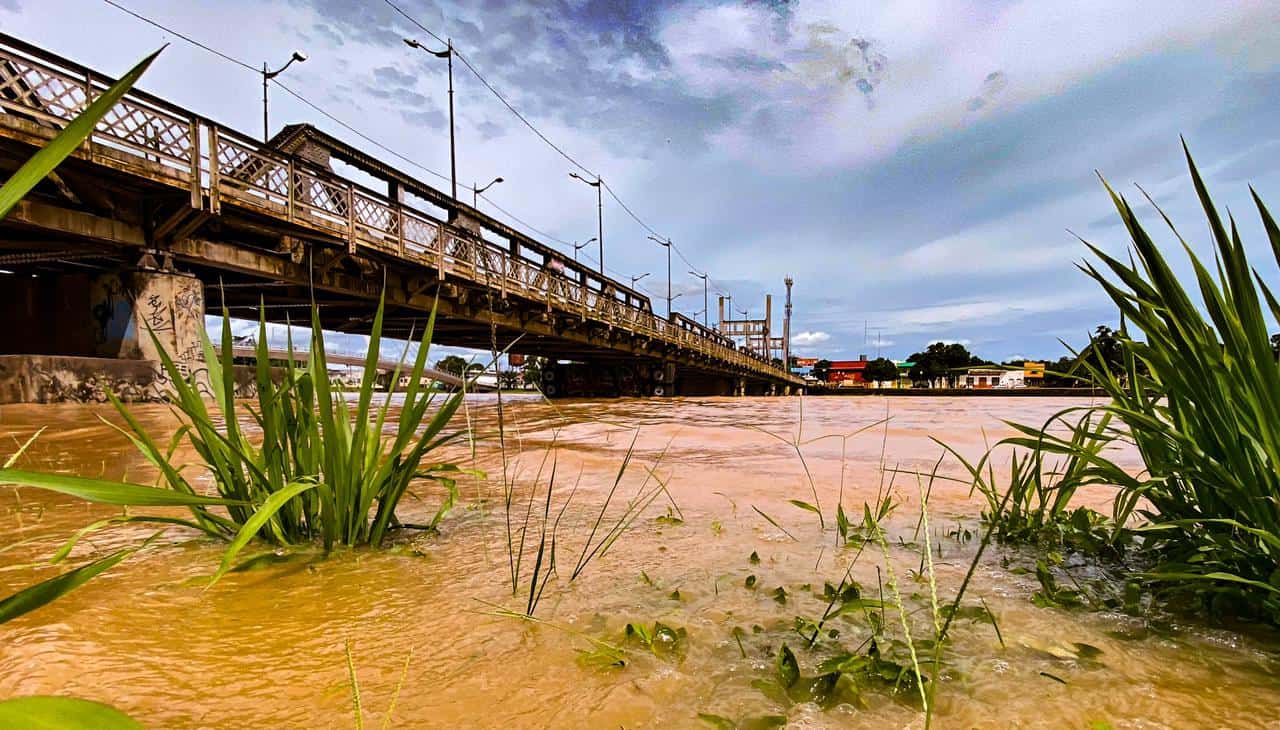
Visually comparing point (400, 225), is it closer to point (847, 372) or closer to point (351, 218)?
point (351, 218)

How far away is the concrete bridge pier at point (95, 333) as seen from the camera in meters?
7.42

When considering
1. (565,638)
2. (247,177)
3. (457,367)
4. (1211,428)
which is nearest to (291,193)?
(247,177)

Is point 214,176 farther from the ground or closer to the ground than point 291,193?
closer to the ground

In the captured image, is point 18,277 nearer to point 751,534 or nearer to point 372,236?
point 372,236

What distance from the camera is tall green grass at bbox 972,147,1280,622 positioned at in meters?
1.14

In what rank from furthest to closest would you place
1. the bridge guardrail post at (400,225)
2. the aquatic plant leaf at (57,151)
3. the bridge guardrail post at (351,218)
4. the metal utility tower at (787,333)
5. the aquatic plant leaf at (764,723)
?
the metal utility tower at (787,333)
the bridge guardrail post at (400,225)
the bridge guardrail post at (351,218)
the aquatic plant leaf at (764,723)
the aquatic plant leaf at (57,151)

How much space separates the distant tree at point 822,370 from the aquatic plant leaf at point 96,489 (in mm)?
101478

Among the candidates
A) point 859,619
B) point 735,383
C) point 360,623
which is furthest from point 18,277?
point 735,383

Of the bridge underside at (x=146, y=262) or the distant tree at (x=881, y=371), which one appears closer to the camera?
the bridge underside at (x=146, y=262)

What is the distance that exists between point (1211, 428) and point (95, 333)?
1230cm

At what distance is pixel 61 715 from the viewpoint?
43cm

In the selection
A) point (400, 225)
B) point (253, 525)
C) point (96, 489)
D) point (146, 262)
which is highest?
point (400, 225)

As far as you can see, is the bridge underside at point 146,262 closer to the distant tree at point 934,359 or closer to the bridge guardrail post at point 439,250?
the bridge guardrail post at point 439,250

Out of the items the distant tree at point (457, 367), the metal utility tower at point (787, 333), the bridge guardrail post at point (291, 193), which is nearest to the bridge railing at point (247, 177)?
the bridge guardrail post at point (291, 193)
